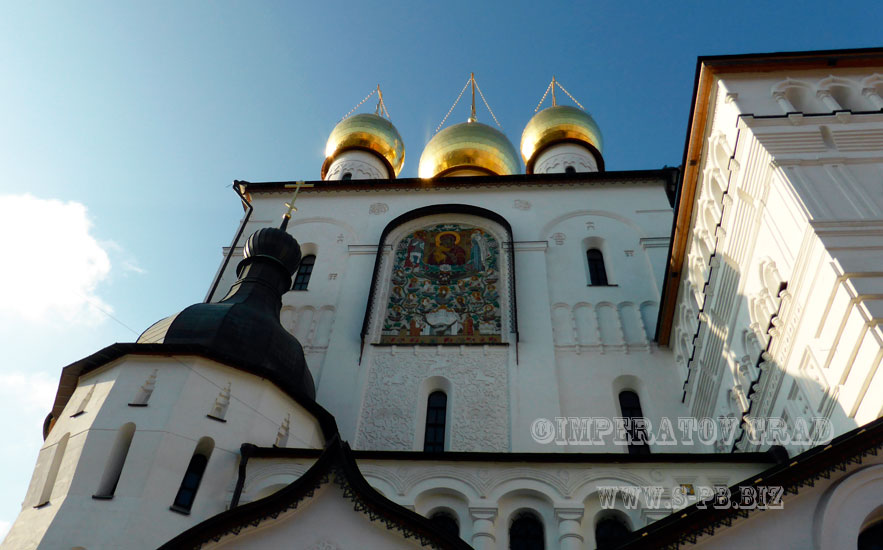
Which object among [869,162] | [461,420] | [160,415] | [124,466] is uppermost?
[869,162]

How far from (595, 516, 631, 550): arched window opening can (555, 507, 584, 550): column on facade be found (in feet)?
0.88

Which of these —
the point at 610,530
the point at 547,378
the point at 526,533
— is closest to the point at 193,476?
the point at 526,533

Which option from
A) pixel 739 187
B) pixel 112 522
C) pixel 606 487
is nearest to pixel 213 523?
pixel 112 522

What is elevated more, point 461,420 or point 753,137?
point 753,137

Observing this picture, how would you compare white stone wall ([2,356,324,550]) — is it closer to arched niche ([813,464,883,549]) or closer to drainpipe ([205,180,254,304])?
drainpipe ([205,180,254,304])

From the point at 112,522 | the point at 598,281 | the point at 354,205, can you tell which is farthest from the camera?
the point at 354,205

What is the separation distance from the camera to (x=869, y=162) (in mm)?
7535

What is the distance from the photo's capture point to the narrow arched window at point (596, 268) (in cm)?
1294

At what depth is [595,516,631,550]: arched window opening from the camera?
7438mm

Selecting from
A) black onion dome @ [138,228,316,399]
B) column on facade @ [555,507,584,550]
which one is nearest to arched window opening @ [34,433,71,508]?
black onion dome @ [138,228,316,399]

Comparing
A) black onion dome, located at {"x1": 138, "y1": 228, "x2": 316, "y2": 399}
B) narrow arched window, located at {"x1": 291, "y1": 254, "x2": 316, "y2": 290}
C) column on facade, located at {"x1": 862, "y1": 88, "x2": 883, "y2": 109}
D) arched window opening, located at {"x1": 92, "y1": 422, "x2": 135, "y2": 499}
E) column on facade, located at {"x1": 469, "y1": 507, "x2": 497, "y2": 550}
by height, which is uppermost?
narrow arched window, located at {"x1": 291, "y1": 254, "x2": 316, "y2": 290}

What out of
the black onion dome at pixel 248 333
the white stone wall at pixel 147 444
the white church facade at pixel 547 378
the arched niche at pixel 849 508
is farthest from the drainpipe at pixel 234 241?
the arched niche at pixel 849 508

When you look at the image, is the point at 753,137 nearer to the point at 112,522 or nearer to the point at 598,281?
the point at 598,281

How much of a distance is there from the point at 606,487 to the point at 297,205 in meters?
9.49
